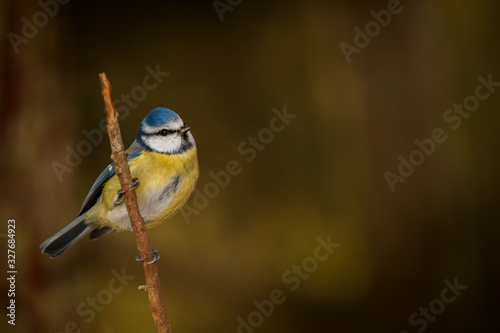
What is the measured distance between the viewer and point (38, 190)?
6.84 ft

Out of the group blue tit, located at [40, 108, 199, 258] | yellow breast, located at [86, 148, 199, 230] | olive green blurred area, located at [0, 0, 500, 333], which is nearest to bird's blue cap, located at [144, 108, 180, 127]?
blue tit, located at [40, 108, 199, 258]

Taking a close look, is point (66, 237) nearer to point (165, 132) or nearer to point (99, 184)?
point (99, 184)

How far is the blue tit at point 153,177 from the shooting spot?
4.58 ft

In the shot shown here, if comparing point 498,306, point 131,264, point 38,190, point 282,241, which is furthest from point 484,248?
point 38,190

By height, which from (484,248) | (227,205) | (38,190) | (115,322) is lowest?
(484,248)

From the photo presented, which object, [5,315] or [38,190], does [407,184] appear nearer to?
[38,190]

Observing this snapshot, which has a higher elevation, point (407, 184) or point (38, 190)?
point (38, 190)

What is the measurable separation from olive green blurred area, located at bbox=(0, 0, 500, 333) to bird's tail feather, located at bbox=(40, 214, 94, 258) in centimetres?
69

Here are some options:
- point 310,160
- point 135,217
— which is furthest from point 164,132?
point 310,160

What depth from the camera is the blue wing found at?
4.66 feet

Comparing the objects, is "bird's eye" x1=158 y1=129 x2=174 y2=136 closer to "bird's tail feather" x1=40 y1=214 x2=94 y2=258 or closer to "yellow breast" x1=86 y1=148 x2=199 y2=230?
"yellow breast" x1=86 y1=148 x2=199 y2=230

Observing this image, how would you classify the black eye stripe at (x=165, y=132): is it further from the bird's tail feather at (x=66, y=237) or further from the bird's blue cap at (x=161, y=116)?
the bird's tail feather at (x=66, y=237)

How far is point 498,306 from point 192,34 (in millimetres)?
1655

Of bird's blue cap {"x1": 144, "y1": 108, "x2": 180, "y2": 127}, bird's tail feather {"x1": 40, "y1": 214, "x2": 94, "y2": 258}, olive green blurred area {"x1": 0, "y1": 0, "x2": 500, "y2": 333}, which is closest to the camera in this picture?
bird's blue cap {"x1": 144, "y1": 108, "x2": 180, "y2": 127}
